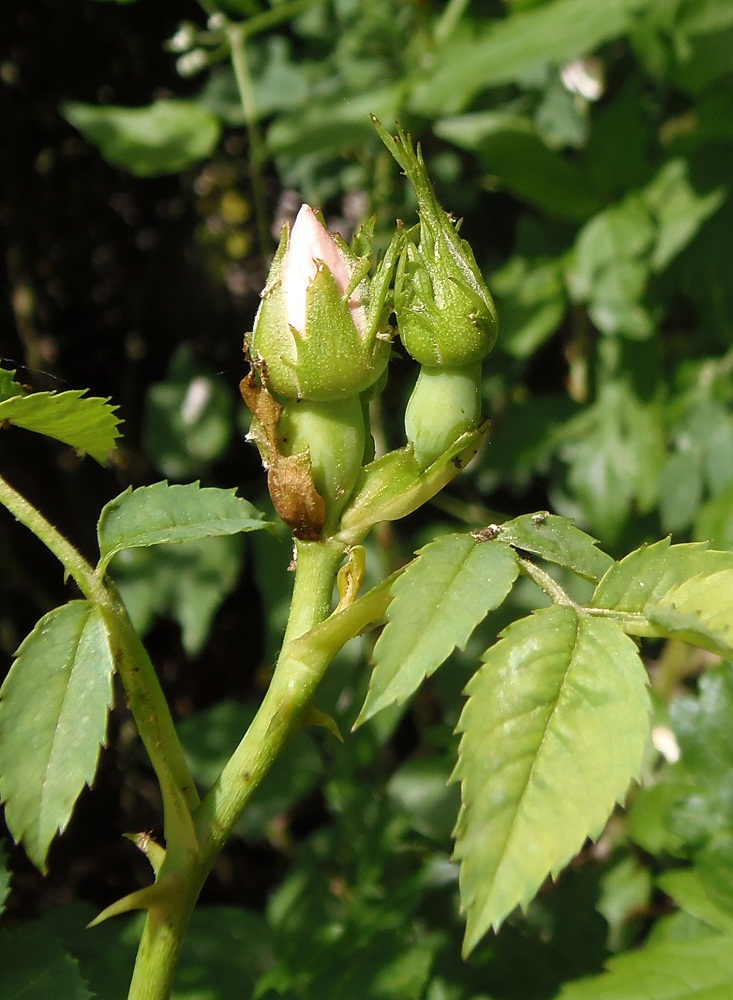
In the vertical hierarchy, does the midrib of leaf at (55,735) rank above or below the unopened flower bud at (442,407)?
below

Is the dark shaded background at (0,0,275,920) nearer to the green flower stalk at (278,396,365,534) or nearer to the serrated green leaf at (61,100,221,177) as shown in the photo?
the serrated green leaf at (61,100,221,177)

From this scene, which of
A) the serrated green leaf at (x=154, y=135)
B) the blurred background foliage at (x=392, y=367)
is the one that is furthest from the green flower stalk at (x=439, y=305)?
the serrated green leaf at (x=154, y=135)

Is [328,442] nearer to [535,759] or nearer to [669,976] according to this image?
[535,759]

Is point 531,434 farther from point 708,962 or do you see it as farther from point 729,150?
point 708,962

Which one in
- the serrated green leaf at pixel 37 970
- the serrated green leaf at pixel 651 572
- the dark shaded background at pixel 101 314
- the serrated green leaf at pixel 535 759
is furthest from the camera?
the dark shaded background at pixel 101 314

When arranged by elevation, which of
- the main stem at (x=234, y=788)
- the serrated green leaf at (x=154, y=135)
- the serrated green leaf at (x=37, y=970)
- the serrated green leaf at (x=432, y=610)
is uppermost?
the serrated green leaf at (x=154, y=135)

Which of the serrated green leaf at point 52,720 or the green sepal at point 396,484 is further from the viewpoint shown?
the green sepal at point 396,484

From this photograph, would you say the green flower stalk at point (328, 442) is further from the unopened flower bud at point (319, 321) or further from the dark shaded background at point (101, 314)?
the dark shaded background at point (101, 314)

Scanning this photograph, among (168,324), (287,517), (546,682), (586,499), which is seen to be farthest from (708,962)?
(168,324)

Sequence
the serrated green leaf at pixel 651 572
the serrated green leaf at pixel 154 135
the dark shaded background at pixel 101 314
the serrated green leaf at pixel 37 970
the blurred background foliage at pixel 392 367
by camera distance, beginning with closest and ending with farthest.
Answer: the serrated green leaf at pixel 651 572
the serrated green leaf at pixel 37 970
the blurred background foliage at pixel 392 367
the serrated green leaf at pixel 154 135
the dark shaded background at pixel 101 314
